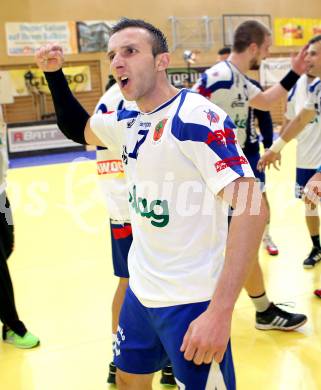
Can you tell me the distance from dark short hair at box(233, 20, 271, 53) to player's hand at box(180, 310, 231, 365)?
3227 millimetres

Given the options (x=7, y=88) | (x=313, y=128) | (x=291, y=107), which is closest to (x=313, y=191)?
(x=313, y=128)

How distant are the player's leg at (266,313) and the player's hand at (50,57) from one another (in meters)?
2.05

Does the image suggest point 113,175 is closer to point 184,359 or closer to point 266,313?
point 184,359

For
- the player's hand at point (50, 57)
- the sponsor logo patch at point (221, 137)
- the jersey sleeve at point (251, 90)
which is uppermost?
the player's hand at point (50, 57)

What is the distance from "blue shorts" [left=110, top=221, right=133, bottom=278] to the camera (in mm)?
2912

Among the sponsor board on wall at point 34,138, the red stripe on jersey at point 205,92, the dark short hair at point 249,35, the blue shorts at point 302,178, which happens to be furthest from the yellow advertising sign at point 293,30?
the red stripe on jersey at point 205,92

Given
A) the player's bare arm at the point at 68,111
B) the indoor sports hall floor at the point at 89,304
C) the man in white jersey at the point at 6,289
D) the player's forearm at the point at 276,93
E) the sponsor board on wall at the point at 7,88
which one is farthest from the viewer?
the sponsor board on wall at the point at 7,88

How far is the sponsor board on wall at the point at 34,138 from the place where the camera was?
14.1m

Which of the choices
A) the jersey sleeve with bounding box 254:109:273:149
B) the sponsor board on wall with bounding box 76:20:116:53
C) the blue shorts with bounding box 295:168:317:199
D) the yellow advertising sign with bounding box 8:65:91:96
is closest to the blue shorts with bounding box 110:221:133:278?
the blue shorts with bounding box 295:168:317:199

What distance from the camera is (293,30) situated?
19969 millimetres

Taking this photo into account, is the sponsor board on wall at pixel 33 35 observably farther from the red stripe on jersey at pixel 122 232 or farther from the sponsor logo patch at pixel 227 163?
the sponsor logo patch at pixel 227 163

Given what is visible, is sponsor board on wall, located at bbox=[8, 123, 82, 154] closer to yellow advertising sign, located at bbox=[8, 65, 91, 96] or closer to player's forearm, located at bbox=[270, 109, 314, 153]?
yellow advertising sign, located at bbox=[8, 65, 91, 96]

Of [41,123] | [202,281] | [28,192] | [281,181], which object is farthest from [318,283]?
[41,123]

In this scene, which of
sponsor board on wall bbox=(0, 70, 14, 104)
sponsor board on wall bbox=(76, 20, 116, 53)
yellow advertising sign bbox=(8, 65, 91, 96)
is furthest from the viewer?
sponsor board on wall bbox=(76, 20, 116, 53)
